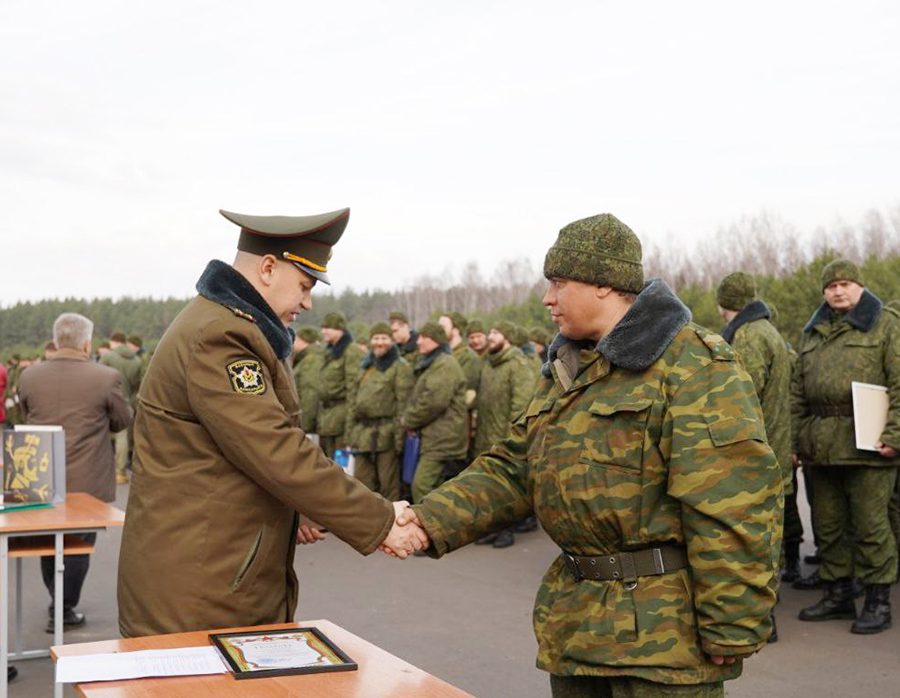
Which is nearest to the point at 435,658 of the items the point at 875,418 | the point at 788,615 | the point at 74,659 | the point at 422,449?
the point at 788,615

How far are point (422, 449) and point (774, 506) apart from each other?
7.73 metres

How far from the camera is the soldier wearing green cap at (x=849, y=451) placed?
6.46m

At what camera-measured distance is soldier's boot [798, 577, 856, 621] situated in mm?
6809

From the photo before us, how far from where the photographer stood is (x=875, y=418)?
6.41m

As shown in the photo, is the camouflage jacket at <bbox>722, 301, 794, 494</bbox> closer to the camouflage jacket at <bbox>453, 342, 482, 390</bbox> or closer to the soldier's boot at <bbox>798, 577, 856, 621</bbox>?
the soldier's boot at <bbox>798, 577, 856, 621</bbox>

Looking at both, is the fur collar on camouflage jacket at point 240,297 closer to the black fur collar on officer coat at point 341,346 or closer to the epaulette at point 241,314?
the epaulette at point 241,314

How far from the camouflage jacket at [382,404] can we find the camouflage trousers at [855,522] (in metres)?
4.92

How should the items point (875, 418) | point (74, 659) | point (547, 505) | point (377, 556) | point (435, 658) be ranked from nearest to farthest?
1. point (74, 659)
2. point (547, 505)
3. point (435, 658)
4. point (875, 418)
5. point (377, 556)

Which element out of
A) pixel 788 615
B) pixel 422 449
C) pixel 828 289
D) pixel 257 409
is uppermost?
pixel 828 289

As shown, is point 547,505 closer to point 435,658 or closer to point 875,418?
point 435,658

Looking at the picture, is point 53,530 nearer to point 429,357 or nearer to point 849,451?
point 849,451

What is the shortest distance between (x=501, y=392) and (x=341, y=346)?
2.49 metres

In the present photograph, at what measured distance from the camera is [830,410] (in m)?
6.71

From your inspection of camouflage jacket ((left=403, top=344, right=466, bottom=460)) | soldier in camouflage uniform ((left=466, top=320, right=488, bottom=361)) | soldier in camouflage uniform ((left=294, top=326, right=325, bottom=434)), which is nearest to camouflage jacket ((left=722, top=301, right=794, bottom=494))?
camouflage jacket ((left=403, top=344, right=466, bottom=460))
